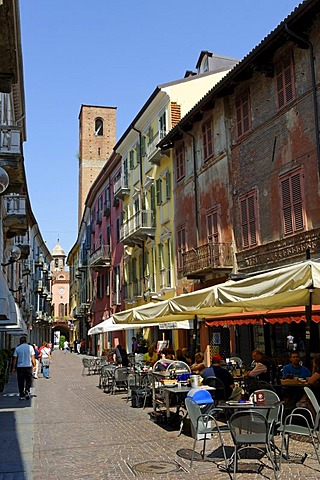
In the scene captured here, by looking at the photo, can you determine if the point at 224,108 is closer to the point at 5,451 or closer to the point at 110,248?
the point at 5,451

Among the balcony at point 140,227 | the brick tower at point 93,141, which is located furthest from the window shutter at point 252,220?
the brick tower at point 93,141

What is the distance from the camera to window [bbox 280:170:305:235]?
16031 millimetres

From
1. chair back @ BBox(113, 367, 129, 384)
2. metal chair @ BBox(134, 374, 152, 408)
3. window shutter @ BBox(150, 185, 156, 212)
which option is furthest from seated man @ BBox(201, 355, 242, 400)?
window shutter @ BBox(150, 185, 156, 212)

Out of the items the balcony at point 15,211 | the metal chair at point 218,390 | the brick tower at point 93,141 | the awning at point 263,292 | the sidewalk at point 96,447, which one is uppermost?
the brick tower at point 93,141

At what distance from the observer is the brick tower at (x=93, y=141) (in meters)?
62.6

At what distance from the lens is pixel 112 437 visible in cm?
1008

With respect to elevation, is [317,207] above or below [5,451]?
above

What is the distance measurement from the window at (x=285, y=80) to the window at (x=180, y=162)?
891 cm

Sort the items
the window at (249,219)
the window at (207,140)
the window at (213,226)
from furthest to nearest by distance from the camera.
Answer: the window at (207,140)
the window at (213,226)
the window at (249,219)

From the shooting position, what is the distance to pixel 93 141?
208ft

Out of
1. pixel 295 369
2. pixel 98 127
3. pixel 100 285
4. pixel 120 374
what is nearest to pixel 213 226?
pixel 120 374

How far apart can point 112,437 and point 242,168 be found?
12068 mm

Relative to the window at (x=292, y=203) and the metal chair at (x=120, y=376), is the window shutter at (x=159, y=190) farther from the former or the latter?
the metal chair at (x=120, y=376)

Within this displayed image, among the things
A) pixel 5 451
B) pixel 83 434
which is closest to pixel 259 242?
pixel 83 434
